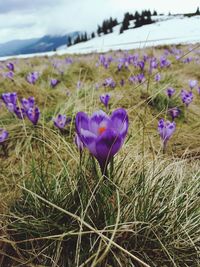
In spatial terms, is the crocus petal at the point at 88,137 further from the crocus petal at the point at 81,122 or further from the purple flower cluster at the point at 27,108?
the purple flower cluster at the point at 27,108

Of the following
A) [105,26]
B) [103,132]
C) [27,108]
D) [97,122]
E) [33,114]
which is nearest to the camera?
[103,132]

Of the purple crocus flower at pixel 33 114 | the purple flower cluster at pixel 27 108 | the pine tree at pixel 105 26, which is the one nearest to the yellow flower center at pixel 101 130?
the purple flower cluster at pixel 27 108

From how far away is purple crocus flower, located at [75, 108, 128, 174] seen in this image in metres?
1.57

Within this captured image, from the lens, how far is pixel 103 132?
1578 mm

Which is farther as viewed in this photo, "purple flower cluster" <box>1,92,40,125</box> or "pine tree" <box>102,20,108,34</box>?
"pine tree" <box>102,20,108,34</box>

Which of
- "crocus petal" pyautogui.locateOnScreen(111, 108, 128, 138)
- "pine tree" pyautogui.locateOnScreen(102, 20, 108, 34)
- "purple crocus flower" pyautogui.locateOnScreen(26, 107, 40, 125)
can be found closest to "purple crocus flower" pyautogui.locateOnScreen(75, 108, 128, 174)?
"crocus petal" pyautogui.locateOnScreen(111, 108, 128, 138)

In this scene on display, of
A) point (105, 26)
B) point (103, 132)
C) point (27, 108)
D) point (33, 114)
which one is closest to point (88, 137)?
point (103, 132)

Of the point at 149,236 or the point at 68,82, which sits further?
the point at 68,82

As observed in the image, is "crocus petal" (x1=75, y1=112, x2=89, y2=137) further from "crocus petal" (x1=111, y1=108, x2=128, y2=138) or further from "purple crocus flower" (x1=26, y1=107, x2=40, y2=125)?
"purple crocus flower" (x1=26, y1=107, x2=40, y2=125)

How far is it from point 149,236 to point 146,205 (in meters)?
0.14

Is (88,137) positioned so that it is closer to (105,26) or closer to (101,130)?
(101,130)

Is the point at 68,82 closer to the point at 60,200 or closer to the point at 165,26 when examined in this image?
the point at 60,200

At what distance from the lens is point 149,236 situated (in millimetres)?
1820

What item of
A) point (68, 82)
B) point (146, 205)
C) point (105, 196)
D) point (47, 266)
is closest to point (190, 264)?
point (146, 205)
